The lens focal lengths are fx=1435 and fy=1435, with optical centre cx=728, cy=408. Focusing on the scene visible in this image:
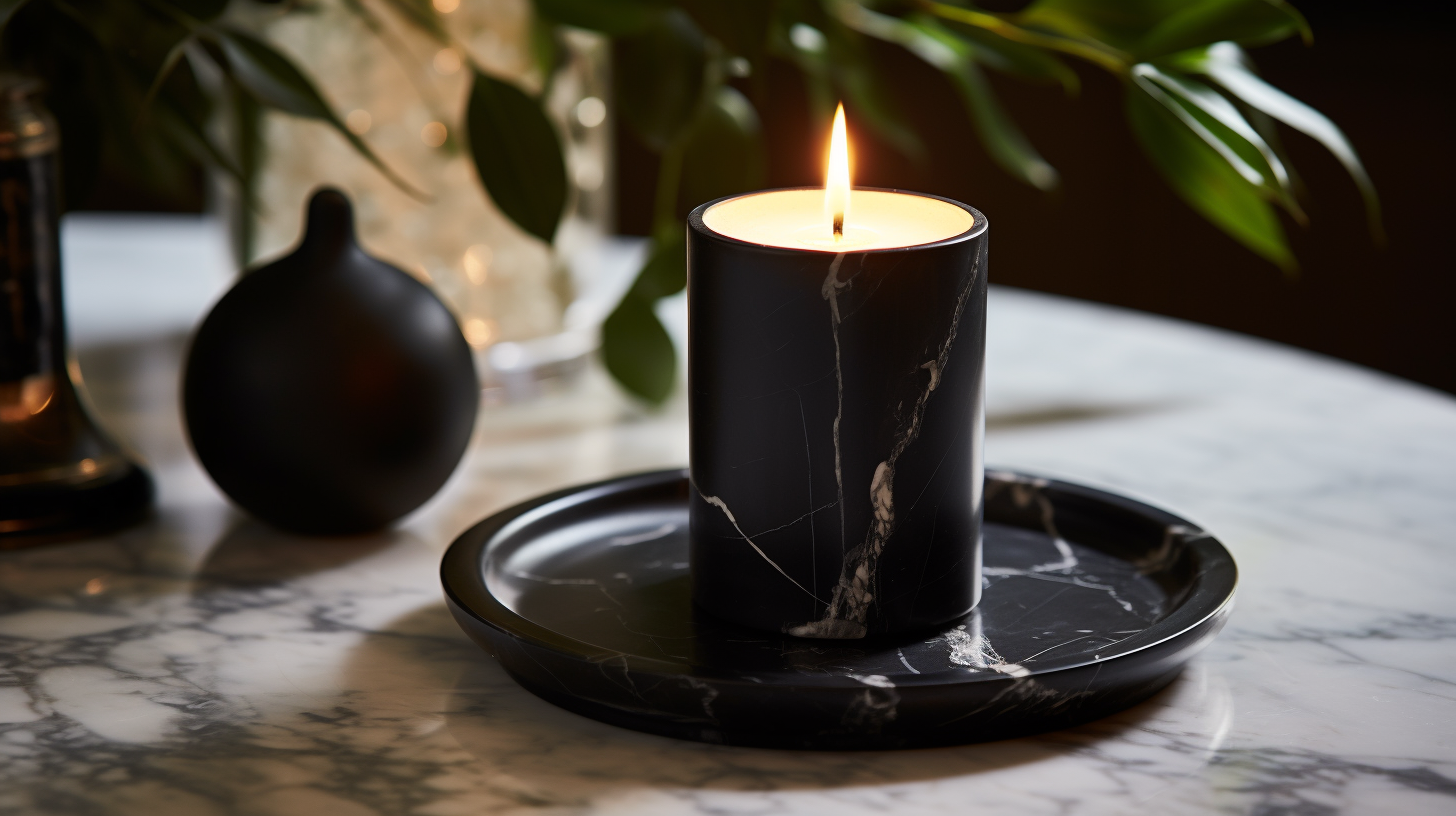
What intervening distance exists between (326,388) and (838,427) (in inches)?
8.3

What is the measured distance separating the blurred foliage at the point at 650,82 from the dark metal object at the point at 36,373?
0.14ft

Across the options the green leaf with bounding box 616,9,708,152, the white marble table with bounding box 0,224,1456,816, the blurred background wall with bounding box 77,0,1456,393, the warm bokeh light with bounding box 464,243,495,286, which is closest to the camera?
the white marble table with bounding box 0,224,1456,816

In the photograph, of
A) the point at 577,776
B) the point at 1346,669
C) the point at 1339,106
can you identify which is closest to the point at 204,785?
the point at 577,776

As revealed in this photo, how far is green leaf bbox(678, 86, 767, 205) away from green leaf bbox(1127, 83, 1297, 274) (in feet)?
0.68

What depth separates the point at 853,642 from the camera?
1.38 feet

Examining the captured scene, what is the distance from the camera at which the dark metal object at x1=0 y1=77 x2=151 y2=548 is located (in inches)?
21.1

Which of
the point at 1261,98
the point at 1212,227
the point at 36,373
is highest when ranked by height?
the point at 1261,98

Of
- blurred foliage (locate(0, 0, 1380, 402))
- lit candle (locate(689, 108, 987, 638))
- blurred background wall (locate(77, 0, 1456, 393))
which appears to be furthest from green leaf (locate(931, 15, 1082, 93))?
blurred background wall (locate(77, 0, 1456, 393))

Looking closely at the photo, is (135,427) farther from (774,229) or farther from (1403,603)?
(1403,603)

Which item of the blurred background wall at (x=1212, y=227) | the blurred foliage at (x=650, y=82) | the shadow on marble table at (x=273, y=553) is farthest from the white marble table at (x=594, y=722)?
the blurred background wall at (x=1212, y=227)

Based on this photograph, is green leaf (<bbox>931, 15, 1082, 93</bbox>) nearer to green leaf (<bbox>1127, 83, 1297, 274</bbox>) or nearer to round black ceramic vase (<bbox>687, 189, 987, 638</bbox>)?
green leaf (<bbox>1127, 83, 1297, 274</bbox>)

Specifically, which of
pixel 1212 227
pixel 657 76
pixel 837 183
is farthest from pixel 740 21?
pixel 1212 227

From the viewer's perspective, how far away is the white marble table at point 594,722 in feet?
1.21

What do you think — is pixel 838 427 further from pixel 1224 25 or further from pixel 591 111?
pixel 591 111
